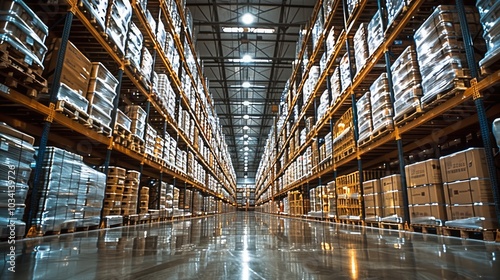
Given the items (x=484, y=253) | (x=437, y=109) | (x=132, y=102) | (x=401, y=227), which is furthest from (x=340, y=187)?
(x=132, y=102)

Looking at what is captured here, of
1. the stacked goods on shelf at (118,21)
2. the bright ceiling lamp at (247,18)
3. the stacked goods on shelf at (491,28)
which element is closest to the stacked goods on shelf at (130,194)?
the stacked goods on shelf at (118,21)

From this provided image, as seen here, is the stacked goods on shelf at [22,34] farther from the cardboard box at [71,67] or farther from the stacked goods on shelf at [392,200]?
the stacked goods on shelf at [392,200]

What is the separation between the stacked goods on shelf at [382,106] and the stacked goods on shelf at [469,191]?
1.53 meters

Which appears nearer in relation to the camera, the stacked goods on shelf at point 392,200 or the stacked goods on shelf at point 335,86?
the stacked goods on shelf at point 392,200

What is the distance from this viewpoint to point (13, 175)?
2760mm

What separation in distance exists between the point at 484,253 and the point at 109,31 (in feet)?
18.4

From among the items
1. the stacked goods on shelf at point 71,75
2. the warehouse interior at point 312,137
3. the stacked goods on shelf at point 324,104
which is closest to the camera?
the warehouse interior at point 312,137

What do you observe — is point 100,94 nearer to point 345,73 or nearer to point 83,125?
point 83,125

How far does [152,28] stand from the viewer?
685cm

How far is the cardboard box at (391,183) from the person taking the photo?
493cm

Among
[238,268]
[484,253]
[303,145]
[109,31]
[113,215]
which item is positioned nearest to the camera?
[238,268]

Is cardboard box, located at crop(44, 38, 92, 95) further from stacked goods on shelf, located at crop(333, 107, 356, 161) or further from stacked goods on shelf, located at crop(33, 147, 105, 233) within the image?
stacked goods on shelf, located at crop(333, 107, 356, 161)

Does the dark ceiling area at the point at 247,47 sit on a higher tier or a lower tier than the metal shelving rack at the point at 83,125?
higher

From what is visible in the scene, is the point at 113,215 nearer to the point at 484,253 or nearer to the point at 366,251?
the point at 366,251
